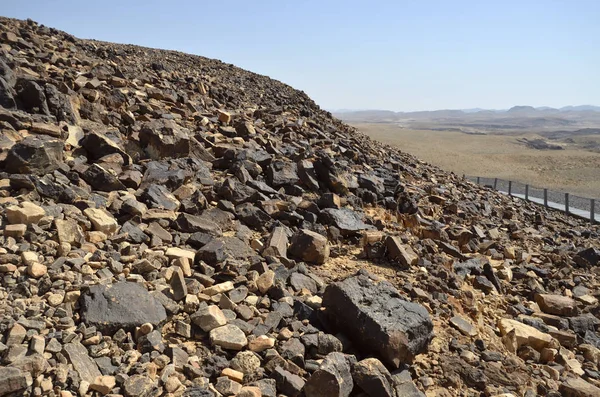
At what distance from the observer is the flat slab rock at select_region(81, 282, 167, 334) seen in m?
3.89

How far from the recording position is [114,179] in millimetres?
6438

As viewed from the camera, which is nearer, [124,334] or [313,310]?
[124,334]

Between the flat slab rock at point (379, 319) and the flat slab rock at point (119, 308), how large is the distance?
1765mm

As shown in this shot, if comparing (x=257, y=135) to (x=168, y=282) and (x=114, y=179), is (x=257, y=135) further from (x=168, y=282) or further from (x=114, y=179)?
(x=168, y=282)

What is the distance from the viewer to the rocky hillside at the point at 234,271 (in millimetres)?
3770

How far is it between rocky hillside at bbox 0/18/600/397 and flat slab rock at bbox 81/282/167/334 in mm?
18

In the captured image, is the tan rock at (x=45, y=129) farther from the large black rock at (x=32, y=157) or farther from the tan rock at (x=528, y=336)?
the tan rock at (x=528, y=336)

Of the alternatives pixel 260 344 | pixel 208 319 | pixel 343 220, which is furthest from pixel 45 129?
pixel 260 344

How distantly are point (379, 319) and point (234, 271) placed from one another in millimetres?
1804

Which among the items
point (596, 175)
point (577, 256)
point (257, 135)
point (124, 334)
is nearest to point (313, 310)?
point (124, 334)

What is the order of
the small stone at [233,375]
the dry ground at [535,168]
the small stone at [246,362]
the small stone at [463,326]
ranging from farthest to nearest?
the dry ground at [535,168] → the small stone at [463,326] → the small stone at [246,362] → the small stone at [233,375]

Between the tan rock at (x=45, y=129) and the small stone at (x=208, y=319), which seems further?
the tan rock at (x=45, y=129)

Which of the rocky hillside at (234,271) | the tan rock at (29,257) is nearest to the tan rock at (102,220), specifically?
the rocky hillside at (234,271)

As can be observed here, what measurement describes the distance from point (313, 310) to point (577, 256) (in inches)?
304
